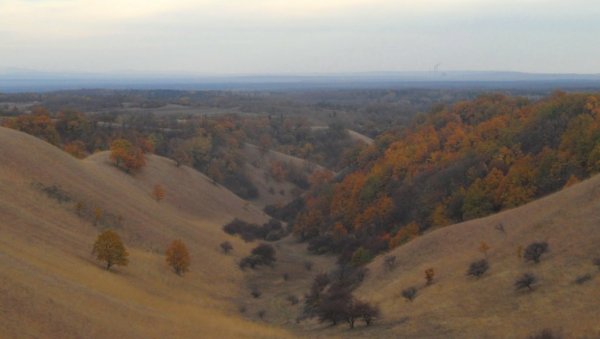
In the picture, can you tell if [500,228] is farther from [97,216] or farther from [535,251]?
[97,216]

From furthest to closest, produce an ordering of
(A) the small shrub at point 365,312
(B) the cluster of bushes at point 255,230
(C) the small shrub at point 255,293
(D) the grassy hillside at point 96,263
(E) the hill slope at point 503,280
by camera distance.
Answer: (B) the cluster of bushes at point 255,230 < (C) the small shrub at point 255,293 < (A) the small shrub at point 365,312 < (D) the grassy hillside at point 96,263 < (E) the hill slope at point 503,280

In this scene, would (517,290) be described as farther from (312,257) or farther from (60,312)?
(312,257)

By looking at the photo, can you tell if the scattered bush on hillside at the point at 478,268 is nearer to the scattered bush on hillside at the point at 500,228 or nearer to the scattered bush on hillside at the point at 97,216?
the scattered bush on hillside at the point at 500,228

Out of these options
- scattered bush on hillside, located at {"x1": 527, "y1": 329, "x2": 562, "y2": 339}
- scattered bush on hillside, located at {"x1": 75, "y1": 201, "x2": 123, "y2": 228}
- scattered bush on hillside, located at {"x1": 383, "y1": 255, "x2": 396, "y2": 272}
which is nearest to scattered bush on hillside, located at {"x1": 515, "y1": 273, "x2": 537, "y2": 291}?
scattered bush on hillside, located at {"x1": 527, "y1": 329, "x2": 562, "y2": 339}

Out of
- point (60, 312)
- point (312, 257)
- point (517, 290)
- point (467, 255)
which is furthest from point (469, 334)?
point (312, 257)

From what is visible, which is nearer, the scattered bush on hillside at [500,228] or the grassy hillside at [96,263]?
the grassy hillside at [96,263]

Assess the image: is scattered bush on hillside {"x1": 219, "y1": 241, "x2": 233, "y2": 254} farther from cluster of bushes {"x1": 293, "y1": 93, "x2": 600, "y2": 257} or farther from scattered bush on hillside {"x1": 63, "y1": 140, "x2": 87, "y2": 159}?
scattered bush on hillside {"x1": 63, "y1": 140, "x2": 87, "y2": 159}

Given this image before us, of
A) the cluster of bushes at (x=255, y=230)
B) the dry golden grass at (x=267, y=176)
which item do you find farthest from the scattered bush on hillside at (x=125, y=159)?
the dry golden grass at (x=267, y=176)

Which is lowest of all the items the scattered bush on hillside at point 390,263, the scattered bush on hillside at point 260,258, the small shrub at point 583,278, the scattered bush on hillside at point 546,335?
the scattered bush on hillside at point 260,258
